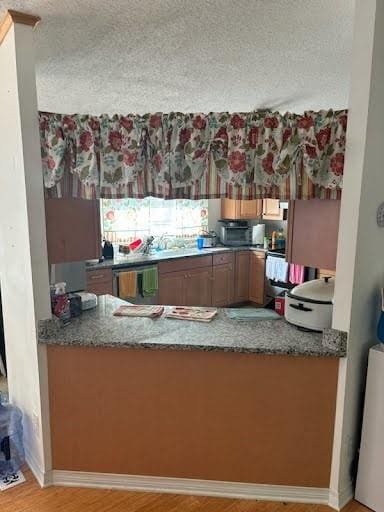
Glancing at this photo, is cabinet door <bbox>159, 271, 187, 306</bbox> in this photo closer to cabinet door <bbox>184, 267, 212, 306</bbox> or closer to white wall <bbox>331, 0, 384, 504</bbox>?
cabinet door <bbox>184, 267, 212, 306</bbox>

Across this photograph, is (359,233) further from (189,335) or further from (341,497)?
(341,497)

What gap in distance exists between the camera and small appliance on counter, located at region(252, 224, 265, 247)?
5.69 m

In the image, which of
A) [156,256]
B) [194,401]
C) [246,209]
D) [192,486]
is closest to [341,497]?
[192,486]

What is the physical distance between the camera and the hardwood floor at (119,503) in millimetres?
2010

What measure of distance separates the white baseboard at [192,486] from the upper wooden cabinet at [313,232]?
1228 millimetres

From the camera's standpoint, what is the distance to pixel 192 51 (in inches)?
83.3

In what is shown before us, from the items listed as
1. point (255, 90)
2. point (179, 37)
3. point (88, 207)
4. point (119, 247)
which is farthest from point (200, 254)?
point (179, 37)

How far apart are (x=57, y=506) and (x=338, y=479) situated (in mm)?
1475

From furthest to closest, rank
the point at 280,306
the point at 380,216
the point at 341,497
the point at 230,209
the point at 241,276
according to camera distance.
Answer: the point at 230,209, the point at 241,276, the point at 280,306, the point at 341,497, the point at 380,216

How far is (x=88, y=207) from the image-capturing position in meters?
2.23

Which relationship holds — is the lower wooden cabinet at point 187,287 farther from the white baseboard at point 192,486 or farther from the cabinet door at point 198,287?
the white baseboard at point 192,486

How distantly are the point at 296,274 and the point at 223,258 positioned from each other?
3.36 ft

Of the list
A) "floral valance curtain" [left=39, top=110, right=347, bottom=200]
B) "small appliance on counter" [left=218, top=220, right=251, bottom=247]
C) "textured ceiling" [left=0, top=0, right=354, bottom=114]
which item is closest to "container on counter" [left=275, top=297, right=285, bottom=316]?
"floral valance curtain" [left=39, top=110, right=347, bottom=200]

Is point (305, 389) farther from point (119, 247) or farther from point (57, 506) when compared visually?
point (119, 247)
